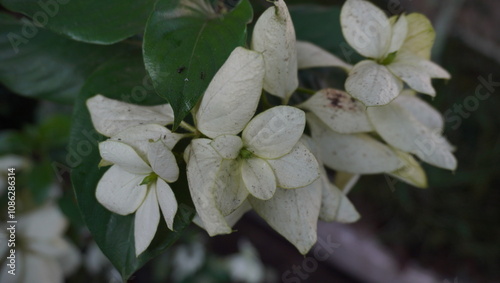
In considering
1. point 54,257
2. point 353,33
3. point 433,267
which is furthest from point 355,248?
point 353,33

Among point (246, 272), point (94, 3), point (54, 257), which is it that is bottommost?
point (246, 272)

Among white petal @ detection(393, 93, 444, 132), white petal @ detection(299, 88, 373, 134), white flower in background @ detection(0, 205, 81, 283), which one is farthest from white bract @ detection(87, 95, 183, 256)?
white flower in background @ detection(0, 205, 81, 283)

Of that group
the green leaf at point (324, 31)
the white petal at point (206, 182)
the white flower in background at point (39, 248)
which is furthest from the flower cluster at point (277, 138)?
the white flower in background at point (39, 248)

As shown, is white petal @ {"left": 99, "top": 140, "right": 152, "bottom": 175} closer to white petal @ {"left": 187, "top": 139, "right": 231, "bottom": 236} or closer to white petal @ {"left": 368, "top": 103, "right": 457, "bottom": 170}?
white petal @ {"left": 187, "top": 139, "right": 231, "bottom": 236}

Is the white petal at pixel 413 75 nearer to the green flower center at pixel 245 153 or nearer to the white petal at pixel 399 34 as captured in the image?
the white petal at pixel 399 34

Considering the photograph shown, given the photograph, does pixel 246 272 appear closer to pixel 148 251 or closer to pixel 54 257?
pixel 54 257

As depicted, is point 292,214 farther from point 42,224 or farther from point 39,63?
point 42,224

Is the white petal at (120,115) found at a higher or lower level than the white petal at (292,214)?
higher

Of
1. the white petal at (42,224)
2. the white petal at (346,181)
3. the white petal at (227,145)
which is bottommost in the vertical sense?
the white petal at (42,224)
